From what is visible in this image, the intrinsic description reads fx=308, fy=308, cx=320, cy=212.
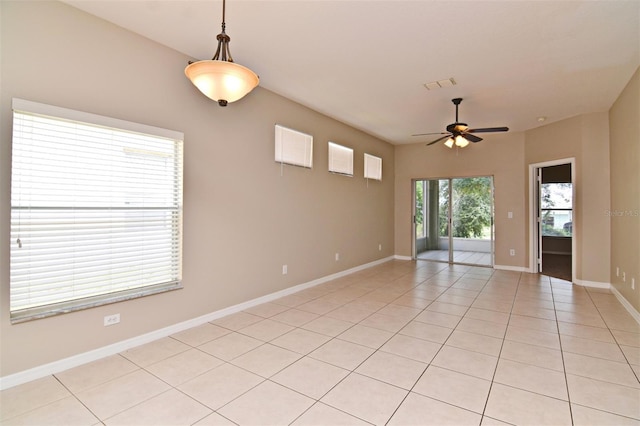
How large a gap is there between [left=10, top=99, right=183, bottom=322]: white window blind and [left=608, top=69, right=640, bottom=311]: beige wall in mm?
5368

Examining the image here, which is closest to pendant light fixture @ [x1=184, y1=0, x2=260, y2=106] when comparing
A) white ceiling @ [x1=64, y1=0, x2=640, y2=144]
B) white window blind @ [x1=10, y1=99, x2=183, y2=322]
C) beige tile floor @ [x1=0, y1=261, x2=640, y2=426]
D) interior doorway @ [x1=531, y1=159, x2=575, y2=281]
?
white ceiling @ [x1=64, y1=0, x2=640, y2=144]

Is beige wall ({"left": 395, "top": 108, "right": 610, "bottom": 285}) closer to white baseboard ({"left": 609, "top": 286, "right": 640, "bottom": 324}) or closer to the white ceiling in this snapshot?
white baseboard ({"left": 609, "top": 286, "right": 640, "bottom": 324})

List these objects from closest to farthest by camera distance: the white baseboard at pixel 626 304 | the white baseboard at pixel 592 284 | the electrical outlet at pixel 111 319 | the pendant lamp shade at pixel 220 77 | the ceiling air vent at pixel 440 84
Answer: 1. the pendant lamp shade at pixel 220 77
2. the electrical outlet at pixel 111 319
3. the white baseboard at pixel 626 304
4. the ceiling air vent at pixel 440 84
5. the white baseboard at pixel 592 284

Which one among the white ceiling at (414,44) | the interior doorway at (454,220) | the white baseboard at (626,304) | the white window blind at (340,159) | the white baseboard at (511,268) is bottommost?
the white baseboard at (626,304)

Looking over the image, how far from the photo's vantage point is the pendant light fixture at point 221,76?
195 centimetres

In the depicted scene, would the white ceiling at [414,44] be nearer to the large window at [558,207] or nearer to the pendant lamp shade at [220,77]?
the pendant lamp shade at [220,77]

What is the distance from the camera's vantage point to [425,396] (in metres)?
2.16

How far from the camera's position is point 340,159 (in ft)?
19.5

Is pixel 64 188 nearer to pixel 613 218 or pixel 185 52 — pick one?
pixel 185 52

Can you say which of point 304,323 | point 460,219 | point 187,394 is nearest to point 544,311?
point 304,323

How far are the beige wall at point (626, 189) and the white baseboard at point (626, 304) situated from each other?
0.16 feet

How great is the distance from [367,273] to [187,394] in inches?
180

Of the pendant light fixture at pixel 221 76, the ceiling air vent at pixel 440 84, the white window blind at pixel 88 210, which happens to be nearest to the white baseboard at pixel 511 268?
the ceiling air vent at pixel 440 84

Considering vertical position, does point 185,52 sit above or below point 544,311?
above
